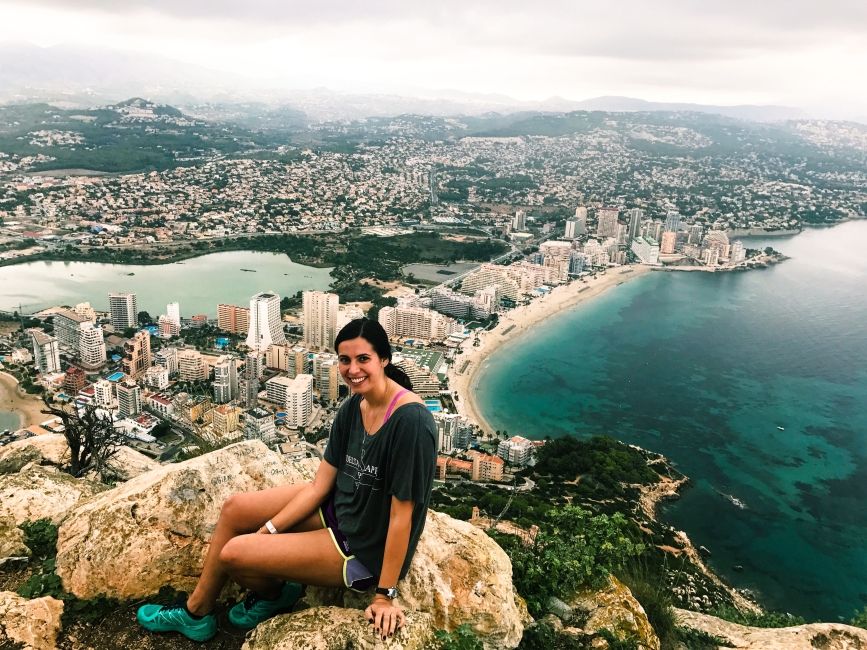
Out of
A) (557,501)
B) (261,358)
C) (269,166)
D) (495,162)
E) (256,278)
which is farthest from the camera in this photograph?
(495,162)

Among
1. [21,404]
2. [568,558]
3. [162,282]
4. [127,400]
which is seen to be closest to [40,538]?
[568,558]

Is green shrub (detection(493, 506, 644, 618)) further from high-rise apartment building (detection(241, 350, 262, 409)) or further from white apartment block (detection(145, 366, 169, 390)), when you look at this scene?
white apartment block (detection(145, 366, 169, 390))

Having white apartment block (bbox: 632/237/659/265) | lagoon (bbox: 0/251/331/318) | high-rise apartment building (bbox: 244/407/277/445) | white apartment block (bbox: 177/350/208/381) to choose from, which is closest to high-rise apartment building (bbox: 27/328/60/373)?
white apartment block (bbox: 177/350/208/381)

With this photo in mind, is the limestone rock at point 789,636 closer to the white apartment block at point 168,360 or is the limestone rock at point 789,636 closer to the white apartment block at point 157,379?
the white apartment block at point 157,379

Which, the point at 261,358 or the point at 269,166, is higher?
the point at 269,166

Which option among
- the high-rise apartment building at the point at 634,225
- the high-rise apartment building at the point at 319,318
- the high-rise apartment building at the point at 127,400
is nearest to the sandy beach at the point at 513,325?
the high-rise apartment building at the point at 319,318

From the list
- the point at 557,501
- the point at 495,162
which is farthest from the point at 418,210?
the point at 557,501

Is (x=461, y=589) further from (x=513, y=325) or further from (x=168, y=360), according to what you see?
(x=513, y=325)

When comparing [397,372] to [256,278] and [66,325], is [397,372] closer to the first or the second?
[66,325]
